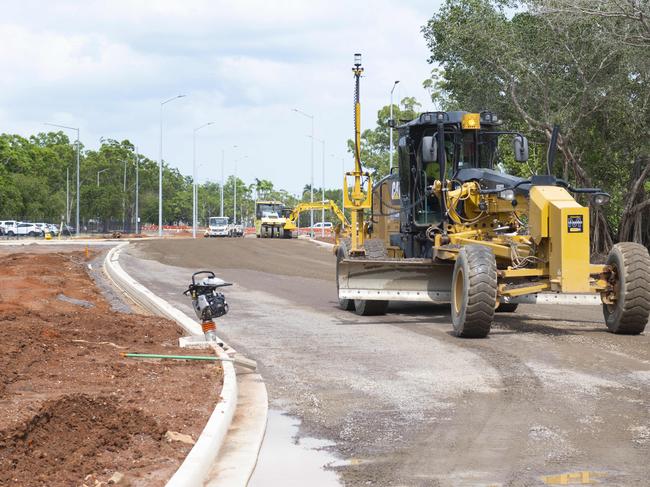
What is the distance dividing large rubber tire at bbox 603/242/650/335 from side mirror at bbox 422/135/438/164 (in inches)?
127

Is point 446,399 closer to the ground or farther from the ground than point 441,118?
closer to the ground

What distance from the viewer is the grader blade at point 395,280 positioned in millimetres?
15203

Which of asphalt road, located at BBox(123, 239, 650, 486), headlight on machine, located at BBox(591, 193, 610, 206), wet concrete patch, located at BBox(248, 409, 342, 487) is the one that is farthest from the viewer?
headlight on machine, located at BBox(591, 193, 610, 206)

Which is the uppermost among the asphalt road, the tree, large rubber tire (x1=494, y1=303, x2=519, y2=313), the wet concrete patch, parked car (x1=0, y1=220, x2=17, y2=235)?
the tree

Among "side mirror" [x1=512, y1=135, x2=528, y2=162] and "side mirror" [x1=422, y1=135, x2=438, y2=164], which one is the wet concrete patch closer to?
"side mirror" [x1=422, y1=135, x2=438, y2=164]

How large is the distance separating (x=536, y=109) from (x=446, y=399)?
2704 cm

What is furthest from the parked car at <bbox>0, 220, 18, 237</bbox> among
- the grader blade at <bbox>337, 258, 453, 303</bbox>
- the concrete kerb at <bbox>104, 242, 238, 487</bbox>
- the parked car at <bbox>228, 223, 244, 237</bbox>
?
the concrete kerb at <bbox>104, 242, 238, 487</bbox>

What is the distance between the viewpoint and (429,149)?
1487cm

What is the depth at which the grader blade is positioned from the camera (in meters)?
15.2

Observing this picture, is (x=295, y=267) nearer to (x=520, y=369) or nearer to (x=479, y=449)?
(x=520, y=369)

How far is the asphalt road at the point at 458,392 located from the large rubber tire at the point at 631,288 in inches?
9.6

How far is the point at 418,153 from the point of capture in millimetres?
16484

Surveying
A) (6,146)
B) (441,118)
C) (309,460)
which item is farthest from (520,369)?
(6,146)

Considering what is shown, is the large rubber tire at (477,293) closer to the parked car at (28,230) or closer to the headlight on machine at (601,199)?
the headlight on machine at (601,199)
